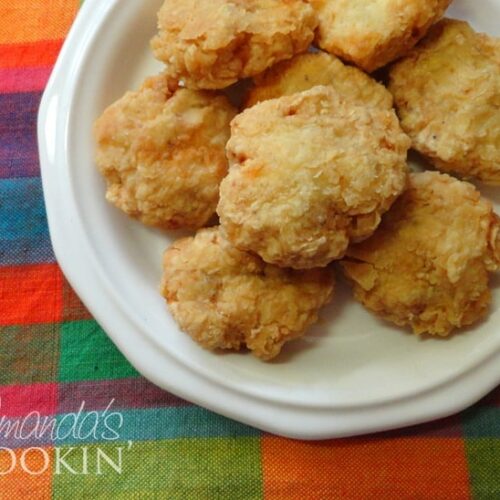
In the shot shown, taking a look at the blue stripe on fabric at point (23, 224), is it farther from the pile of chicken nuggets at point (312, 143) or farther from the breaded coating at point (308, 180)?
the breaded coating at point (308, 180)

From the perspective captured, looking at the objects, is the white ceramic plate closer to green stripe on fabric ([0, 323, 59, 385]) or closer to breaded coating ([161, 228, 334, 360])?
breaded coating ([161, 228, 334, 360])

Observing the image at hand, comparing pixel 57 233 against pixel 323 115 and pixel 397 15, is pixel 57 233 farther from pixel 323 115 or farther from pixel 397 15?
pixel 397 15

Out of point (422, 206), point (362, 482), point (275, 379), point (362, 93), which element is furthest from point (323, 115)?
point (362, 482)

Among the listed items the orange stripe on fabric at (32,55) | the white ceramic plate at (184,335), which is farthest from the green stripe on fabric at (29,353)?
the orange stripe on fabric at (32,55)

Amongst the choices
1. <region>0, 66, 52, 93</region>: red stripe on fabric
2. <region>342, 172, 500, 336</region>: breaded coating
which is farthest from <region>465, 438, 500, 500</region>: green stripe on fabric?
<region>0, 66, 52, 93</region>: red stripe on fabric

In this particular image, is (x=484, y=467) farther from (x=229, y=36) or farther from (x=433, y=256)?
(x=229, y=36)

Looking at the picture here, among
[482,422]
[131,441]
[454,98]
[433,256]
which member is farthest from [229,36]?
[482,422]
